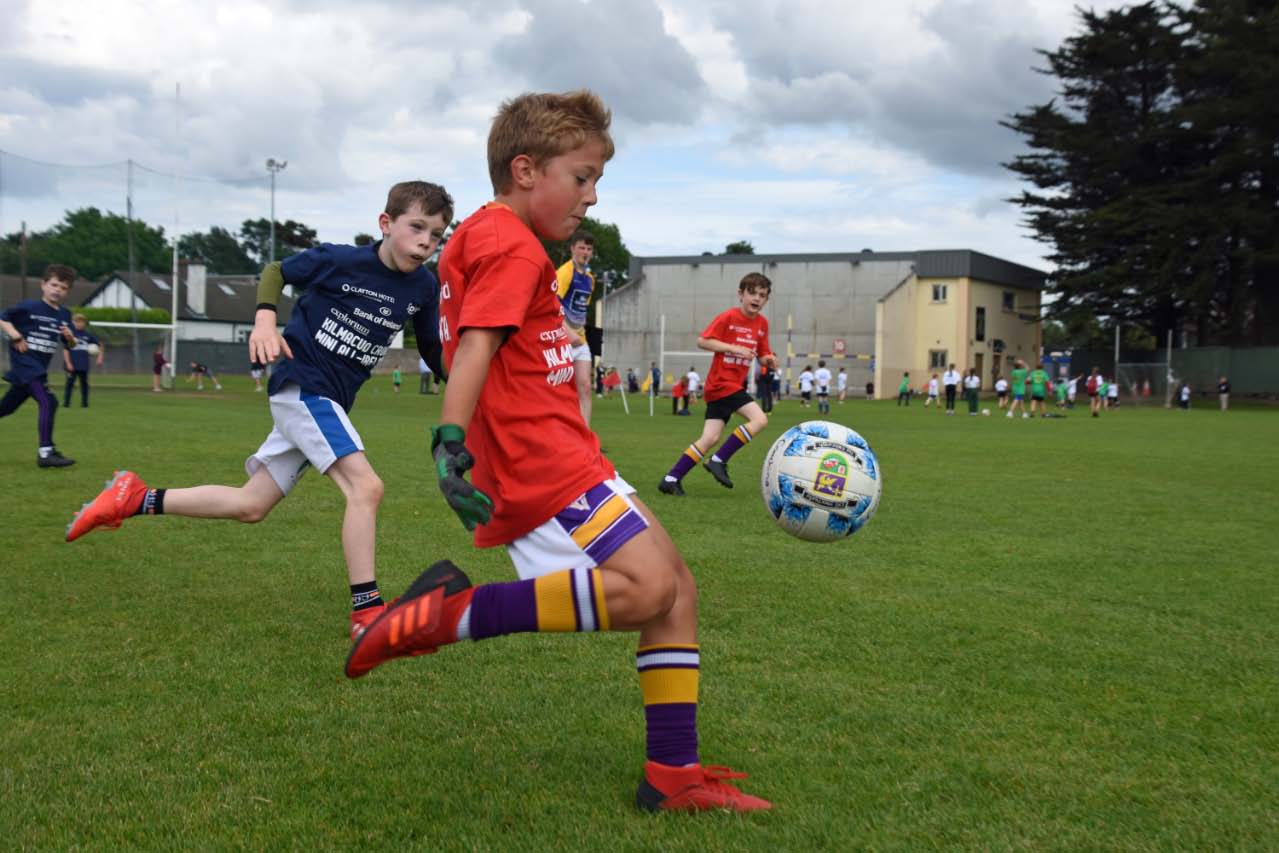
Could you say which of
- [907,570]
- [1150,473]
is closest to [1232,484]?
[1150,473]

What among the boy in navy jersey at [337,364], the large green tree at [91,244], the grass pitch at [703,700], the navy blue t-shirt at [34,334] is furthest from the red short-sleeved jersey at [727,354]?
the large green tree at [91,244]

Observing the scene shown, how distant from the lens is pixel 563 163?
3088 millimetres

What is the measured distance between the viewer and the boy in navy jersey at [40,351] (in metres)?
11.2

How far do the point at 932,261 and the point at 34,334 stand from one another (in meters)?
53.1

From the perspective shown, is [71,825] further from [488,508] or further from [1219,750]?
[1219,750]

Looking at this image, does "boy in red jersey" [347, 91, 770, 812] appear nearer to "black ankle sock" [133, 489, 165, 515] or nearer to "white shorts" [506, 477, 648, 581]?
"white shorts" [506, 477, 648, 581]

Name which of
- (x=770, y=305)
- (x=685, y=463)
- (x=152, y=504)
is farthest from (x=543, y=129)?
(x=770, y=305)

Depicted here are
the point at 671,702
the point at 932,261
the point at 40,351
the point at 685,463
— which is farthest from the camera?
the point at 932,261

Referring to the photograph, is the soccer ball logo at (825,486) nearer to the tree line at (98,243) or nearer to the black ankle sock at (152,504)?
the black ankle sock at (152,504)

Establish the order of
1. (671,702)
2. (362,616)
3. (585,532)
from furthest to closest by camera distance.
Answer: (362,616), (671,702), (585,532)

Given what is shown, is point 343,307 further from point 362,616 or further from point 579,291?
point 579,291

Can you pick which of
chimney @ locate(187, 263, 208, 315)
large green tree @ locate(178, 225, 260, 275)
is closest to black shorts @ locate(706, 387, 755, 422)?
large green tree @ locate(178, 225, 260, 275)

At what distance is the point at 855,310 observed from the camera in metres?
59.3

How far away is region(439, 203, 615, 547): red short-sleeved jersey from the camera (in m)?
2.89
